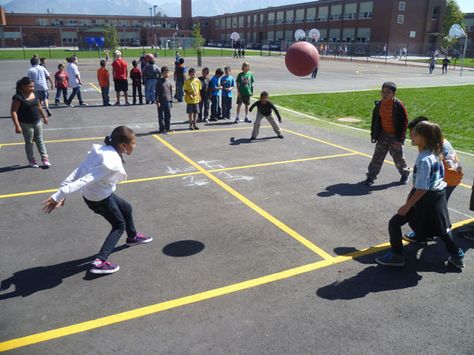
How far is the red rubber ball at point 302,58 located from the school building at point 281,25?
5336 cm

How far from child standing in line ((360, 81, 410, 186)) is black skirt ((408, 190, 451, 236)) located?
3.31 m

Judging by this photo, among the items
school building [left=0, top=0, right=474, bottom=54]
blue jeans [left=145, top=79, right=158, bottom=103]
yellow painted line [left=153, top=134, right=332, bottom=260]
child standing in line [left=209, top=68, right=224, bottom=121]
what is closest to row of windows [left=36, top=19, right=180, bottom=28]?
school building [left=0, top=0, right=474, bottom=54]

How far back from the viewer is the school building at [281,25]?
69500 millimetres

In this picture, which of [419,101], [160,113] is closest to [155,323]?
[160,113]

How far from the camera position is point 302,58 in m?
8.81

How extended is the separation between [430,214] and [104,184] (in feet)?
12.6

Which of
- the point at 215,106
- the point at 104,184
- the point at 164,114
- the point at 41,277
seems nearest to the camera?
the point at 104,184

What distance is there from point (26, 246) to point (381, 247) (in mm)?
4984

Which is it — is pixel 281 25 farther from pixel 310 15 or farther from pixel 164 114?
pixel 164 114

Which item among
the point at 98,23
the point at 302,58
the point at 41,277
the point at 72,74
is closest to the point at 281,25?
the point at 98,23

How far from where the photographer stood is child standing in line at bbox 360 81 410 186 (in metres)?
7.73

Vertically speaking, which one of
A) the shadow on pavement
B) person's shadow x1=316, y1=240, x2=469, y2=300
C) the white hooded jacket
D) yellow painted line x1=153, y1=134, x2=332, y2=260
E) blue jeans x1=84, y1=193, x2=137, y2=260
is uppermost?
the white hooded jacket

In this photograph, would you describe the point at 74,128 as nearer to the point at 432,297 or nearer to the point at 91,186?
the point at 91,186

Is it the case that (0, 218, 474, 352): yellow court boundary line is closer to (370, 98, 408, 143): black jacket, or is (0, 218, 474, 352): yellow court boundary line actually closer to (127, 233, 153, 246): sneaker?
(127, 233, 153, 246): sneaker
